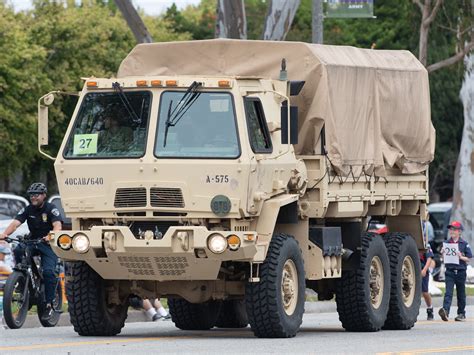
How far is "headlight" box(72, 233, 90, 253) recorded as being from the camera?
15180 mm

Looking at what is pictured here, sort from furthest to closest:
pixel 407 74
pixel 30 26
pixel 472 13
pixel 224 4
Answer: pixel 30 26 → pixel 472 13 → pixel 224 4 → pixel 407 74

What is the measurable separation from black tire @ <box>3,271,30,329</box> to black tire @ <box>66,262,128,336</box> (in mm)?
1845

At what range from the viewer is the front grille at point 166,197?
49.4ft

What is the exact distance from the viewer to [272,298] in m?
15.2

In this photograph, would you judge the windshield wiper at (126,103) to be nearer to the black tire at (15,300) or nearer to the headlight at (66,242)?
the headlight at (66,242)

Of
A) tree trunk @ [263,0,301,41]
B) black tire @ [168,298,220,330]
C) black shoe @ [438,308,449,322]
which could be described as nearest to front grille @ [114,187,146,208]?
black tire @ [168,298,220,330]

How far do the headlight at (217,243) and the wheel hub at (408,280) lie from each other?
494 cm

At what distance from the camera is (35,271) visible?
18594mm

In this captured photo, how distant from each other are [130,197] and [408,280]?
547cm

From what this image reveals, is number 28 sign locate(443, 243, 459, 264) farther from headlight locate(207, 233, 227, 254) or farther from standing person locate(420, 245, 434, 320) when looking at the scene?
headlight locate(207, 233, 227, 254)

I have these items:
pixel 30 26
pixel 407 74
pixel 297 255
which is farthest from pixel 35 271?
pixel 30 26

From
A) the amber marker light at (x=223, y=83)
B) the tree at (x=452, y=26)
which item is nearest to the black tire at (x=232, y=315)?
the amber marker light at (x=223, y=83)

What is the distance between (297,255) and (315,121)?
5.90 ft

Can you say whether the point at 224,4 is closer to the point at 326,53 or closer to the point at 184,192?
the point at 326,53
